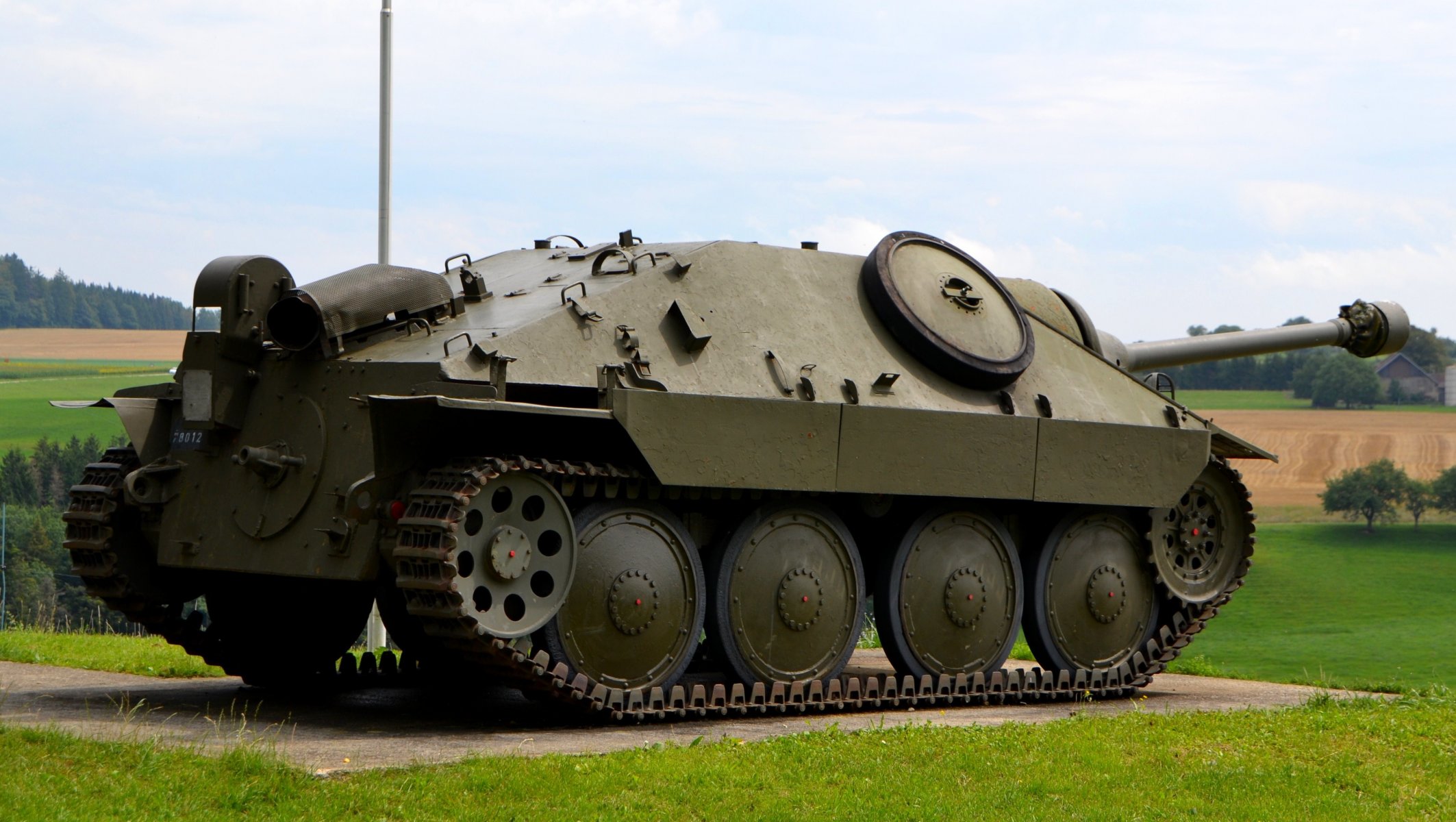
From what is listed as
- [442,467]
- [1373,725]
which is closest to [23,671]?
[442,467]

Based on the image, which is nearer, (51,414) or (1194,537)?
(1194,537)

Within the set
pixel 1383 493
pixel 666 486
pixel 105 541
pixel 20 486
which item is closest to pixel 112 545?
pixel 105 541

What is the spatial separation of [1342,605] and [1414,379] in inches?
1040

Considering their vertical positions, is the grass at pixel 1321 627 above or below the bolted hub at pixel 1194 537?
below

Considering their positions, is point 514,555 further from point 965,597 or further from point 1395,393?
point 1395,393

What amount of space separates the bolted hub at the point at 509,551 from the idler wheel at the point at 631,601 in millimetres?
451

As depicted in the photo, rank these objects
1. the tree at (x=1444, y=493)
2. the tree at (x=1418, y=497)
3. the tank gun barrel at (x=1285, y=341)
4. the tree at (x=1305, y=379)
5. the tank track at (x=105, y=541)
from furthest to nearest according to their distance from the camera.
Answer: the tree at (x=1305, y=379) → the tree at (x=1444, y=493) → the tree at (x=1418, y=497) → the tank gun barrel at (x=1285, y=341) → the tank track at (x=105, y=541)

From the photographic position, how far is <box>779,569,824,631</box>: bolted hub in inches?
513

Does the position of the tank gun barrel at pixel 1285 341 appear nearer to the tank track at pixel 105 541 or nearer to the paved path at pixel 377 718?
the paved path at pixel 377 718

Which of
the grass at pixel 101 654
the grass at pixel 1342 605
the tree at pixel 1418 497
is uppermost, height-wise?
the tree at pixel 1418 497

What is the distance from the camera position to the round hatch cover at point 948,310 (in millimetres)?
13953

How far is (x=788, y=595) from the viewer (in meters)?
13.0

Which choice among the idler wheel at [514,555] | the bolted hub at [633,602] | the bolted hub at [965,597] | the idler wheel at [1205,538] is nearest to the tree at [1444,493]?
the idler wheel at [1205,538]

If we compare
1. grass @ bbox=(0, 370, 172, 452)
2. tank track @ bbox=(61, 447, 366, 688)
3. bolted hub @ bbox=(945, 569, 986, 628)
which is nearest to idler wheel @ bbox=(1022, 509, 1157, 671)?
bolted hub @ bbox=(945, 569, 986, 628)
